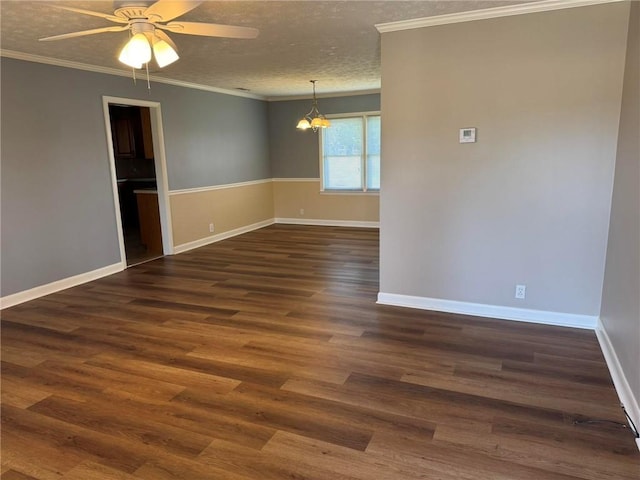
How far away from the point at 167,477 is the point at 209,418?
1.45 ft

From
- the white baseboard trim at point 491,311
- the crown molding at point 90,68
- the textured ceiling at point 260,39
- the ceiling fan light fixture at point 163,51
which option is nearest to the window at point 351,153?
the textured ceiling at point 260,39

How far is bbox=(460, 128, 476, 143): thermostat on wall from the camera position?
11.2ft

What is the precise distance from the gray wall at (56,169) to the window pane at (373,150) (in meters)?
3.40

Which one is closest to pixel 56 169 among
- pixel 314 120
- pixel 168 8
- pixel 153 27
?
pixel 153 27

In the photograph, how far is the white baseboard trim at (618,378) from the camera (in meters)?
2.18

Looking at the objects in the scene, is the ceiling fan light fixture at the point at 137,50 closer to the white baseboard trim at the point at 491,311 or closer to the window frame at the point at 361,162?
the white baseboard trim at the point at 491,311

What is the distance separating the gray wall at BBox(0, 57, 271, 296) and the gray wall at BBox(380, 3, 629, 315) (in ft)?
11.2

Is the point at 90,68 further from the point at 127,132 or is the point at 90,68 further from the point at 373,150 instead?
the point at 373,150

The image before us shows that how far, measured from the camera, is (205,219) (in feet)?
22.4

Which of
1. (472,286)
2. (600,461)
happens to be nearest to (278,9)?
(472,286)

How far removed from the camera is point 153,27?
2561 mm

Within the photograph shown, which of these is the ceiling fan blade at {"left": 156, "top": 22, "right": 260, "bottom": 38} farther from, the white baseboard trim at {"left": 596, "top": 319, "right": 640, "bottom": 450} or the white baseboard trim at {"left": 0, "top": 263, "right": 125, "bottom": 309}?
the white baseboard trim at {"left": 0, "top": 263, "right": 125, "bottom": 309}

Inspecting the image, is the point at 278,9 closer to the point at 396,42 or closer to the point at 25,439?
the point at 396,42

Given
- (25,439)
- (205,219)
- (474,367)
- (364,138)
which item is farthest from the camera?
(364,138)
